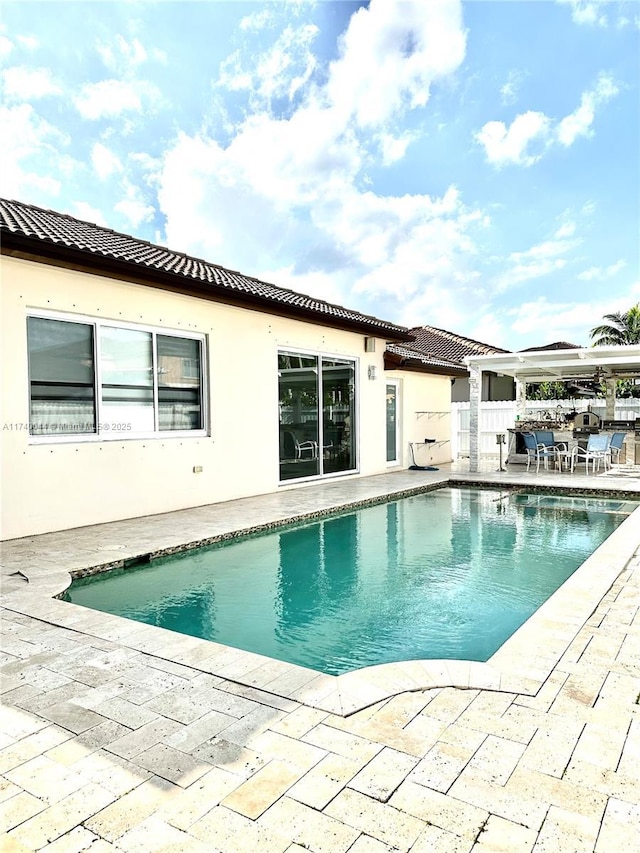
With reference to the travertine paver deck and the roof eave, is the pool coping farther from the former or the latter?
the roof eave

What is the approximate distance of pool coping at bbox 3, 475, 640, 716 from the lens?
3.23 meters

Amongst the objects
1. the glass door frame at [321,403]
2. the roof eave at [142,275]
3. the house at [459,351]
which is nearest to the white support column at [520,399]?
the house at [459,351]

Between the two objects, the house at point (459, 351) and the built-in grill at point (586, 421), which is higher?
the house at point (459, 351)

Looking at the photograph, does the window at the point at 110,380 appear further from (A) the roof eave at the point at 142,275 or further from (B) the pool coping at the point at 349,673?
(B) the pool coping at the point at 349,673

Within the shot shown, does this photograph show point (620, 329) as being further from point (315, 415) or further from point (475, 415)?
point (315, 415)

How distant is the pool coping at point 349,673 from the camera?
3.23 metres

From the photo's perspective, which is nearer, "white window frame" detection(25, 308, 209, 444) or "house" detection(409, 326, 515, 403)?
"white window frame" detection(25, 308, 209, 444)

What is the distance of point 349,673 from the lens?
345 centimetres

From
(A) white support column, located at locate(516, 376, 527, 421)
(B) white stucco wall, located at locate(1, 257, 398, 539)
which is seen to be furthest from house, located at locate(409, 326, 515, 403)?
(B) white stucco wall, located at locate(1, 257, 398, 539)

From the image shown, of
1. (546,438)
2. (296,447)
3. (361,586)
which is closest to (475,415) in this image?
(546,438)

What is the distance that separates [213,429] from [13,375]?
11.4 ft

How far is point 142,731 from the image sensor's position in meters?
2.84

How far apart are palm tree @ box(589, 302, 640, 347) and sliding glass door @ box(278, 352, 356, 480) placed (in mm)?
21938

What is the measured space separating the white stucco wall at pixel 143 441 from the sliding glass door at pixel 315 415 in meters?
0.31
